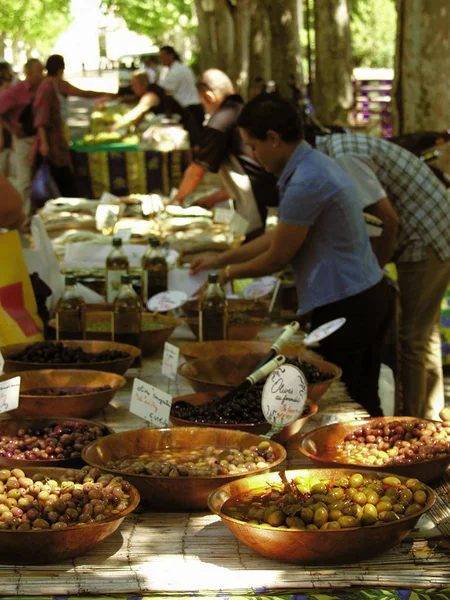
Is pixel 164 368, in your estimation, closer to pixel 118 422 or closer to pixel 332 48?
pixel 118 422

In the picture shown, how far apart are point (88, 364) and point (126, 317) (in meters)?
0.51

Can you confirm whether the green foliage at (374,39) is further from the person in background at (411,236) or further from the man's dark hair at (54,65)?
the person in background at (411,236)

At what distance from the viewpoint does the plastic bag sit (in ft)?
33.3

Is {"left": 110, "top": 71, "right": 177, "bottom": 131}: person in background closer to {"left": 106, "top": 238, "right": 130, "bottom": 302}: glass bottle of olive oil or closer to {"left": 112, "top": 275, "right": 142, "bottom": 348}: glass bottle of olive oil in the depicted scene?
{"left": 106, "top": 238, "right": 130, "bottom": 302}: glass bottle of olive oil

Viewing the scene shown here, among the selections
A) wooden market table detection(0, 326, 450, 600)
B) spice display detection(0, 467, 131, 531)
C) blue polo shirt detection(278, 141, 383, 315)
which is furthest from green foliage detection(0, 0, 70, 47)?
wooden market table detection(0, 326, 450, 600)

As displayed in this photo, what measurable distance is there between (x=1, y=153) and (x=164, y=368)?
8.76 meters

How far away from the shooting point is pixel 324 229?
3883 mm

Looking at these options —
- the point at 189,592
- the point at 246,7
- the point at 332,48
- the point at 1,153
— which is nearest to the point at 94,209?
the point at 1,153

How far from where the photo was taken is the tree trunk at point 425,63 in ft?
20.8

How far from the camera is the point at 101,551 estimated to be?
1.97 meters

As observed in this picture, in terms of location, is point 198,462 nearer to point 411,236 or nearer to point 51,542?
point 51,542

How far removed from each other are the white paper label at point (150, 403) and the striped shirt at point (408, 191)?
90.5 inches

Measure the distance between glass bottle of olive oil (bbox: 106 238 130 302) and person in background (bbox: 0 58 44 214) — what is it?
614cm

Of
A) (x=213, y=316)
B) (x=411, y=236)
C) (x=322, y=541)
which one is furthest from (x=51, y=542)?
(x=411, y=236)
